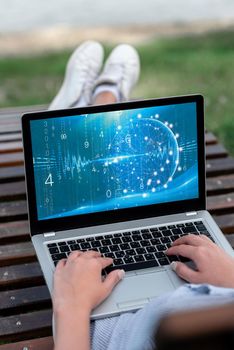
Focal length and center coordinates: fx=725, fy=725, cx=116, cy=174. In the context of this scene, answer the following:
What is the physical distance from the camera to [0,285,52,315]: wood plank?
6.15 feet

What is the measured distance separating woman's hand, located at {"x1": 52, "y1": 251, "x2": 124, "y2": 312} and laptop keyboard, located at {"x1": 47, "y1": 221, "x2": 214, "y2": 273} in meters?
0.10

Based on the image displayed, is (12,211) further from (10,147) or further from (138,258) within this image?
(138,258)

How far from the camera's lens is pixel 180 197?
1943mm

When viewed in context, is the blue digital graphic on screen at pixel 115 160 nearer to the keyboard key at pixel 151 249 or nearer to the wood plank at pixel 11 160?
the keyboard key at pixel 151 249

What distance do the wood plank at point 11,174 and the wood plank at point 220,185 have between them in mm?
651

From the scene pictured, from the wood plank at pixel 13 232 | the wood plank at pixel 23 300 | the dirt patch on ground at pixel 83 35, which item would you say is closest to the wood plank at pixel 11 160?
the wood plank at pixel 13 232

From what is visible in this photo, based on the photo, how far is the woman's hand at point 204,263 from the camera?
1.55 m

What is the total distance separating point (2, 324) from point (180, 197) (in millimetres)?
569

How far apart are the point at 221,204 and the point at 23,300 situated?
777mm

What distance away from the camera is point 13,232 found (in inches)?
86.7

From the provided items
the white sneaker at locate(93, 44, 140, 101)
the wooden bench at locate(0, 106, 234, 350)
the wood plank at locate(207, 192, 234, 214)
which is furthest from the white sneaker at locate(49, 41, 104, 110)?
the wood plank at locate(207, 192, 234, 214)

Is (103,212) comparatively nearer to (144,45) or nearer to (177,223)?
(177,223)

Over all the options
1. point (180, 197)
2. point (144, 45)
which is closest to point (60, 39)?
point (144, 45)

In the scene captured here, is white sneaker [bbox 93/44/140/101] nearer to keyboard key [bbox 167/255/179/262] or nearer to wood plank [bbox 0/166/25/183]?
wood plank [bbox 0/166/25/183]
